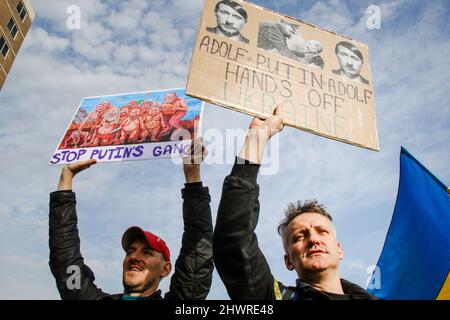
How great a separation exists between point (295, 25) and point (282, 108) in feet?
3.21

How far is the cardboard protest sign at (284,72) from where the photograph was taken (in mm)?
2662

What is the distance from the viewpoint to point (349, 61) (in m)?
3.30

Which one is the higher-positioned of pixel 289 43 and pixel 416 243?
pixel 289 43

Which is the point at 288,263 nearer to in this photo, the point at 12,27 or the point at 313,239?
the point at 313,239

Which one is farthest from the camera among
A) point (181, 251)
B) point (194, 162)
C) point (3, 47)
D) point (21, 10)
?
point (21, 10)

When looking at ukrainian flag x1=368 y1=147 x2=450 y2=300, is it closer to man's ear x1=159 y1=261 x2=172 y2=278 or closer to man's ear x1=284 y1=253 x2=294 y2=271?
man's ear x1=284 y1=253 x2=294 y2=271

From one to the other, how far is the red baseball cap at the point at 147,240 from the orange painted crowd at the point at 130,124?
0.78 m

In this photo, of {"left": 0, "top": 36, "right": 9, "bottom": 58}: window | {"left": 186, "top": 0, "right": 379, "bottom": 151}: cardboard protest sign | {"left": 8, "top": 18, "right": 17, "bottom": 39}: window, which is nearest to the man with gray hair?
{"left": 186, "top": 0, "right": 379, "bottom": 151}: cardboard protest sign

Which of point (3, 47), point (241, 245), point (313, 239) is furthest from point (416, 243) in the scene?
point (3, 47)

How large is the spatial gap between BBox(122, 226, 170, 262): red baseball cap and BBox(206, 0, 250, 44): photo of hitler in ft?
5.47

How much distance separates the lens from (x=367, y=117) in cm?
304

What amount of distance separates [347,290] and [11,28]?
27.1m

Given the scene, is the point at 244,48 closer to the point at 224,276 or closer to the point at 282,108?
the point at 282,108

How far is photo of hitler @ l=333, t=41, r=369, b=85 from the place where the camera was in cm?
324
